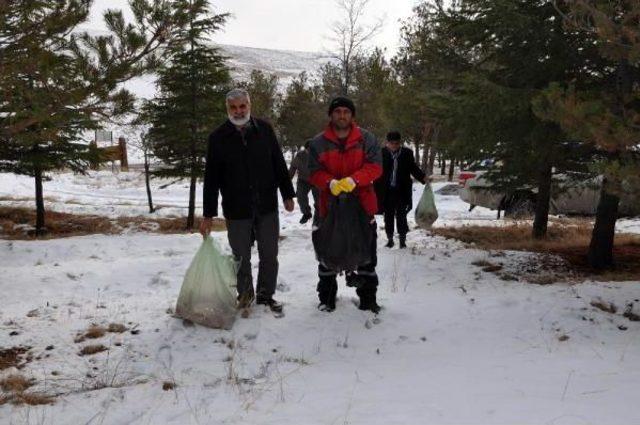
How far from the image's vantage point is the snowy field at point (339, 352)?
3.13m

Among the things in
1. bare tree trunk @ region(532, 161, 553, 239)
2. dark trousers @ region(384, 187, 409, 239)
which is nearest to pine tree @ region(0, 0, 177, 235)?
dark trousers @ region(384, 187, 409, 239)

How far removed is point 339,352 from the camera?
423 centimetres

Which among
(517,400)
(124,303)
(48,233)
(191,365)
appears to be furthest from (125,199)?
(517,400)

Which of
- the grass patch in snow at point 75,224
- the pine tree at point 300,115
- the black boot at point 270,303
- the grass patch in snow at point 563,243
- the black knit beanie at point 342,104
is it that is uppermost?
the pine tree at point 300,115

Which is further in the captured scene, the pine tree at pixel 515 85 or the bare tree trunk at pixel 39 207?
the bare tree trunk at pixel 39 207

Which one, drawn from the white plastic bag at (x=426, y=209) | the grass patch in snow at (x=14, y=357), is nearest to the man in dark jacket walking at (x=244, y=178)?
the grass patch in snow at (x=14, y=357)

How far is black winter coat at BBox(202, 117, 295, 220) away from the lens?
181 inches

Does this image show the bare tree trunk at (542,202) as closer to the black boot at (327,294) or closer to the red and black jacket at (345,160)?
the red and black jacket at (345,160)

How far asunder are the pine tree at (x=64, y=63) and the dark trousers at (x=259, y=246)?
5.75 ft

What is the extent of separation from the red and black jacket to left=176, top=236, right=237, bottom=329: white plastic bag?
3.56ft

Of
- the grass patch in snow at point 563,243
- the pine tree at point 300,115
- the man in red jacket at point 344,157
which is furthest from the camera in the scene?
the pine tree at point 300,115

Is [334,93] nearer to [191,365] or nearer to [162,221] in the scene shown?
[162,221]

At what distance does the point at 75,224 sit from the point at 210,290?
1195 cm

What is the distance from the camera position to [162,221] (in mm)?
16000
